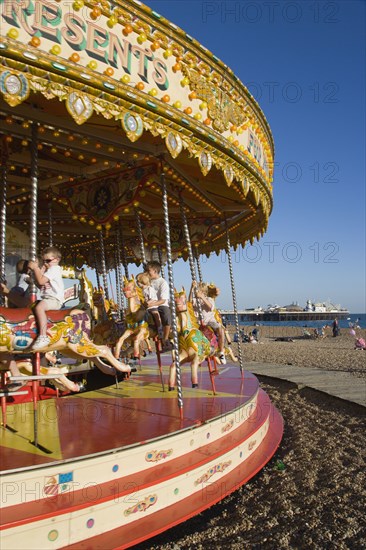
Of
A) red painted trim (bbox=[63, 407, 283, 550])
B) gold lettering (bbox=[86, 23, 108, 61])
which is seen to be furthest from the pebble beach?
gold lettering (bbox=[86, 23, 108, 61])

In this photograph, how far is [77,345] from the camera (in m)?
4.32

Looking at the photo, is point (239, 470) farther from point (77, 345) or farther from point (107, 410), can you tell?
point (77, 345)

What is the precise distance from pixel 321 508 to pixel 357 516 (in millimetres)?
352

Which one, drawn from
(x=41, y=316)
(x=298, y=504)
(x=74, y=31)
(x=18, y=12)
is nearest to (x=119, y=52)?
(x=74, y=31)

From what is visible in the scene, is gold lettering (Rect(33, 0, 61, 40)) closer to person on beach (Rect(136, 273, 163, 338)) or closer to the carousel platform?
the carousel platform

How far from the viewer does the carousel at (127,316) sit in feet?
10.7

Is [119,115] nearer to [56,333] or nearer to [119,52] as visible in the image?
[119,52]

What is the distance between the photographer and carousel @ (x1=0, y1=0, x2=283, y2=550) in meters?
3.27

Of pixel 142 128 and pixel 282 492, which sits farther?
pixel 282 492

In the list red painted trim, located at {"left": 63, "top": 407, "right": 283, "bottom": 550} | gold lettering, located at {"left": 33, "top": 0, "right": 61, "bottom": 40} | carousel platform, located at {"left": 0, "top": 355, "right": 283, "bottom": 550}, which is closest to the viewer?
carousel platform, located at {"left": 0, "top": 355, "right": 283, "bottom": 550}

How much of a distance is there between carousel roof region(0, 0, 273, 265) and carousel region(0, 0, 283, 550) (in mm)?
18

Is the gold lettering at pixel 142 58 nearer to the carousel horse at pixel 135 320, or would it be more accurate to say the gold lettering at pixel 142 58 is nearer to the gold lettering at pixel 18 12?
the gold lettering at pixel 18 12

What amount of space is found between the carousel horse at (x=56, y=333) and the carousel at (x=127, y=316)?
0.01 m

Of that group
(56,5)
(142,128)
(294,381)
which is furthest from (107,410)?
(294,381)
